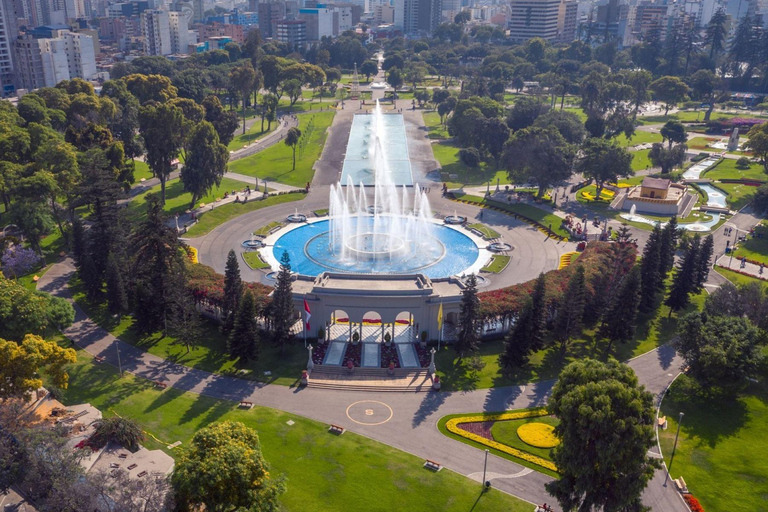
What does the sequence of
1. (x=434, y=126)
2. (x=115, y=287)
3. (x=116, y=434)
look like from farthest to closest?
1. (x=434, y=126)
2. (x=115, y=287)
3. (x=116, y=434)

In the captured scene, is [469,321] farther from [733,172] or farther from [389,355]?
[733,172]

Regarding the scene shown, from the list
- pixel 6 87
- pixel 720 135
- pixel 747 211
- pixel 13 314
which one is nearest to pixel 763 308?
pixel 747 211

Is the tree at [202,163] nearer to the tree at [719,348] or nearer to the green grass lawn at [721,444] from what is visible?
the tree at [719,348]

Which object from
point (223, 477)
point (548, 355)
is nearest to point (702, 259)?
point (548, 355)

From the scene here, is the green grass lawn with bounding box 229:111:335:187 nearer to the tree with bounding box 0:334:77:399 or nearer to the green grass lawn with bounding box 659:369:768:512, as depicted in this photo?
the tree with bounding box 0:334:77:399

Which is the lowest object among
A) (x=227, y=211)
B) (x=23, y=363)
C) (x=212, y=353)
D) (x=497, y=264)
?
(x=212, y=353)

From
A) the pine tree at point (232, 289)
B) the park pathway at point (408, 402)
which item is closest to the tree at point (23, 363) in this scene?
the park pathway at point (408, 402)
